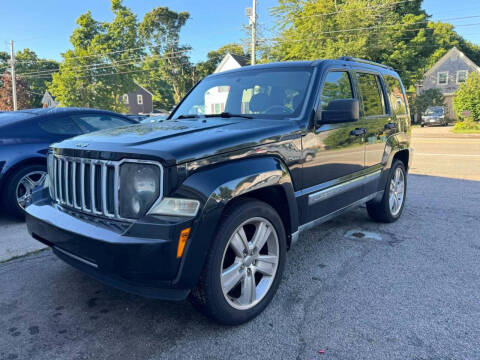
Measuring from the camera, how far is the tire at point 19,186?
4.72 meters

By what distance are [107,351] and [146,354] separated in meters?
0.25

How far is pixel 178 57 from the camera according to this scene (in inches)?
1951

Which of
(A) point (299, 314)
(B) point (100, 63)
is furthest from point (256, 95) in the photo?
(B) point (100, 63)

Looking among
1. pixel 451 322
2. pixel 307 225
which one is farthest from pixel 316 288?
pixel 451 322

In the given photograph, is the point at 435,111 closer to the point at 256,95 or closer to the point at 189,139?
the point at 256,95

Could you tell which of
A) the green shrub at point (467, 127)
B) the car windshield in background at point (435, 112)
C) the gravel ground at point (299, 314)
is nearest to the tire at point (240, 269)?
the gravel ground at point (299, 314)

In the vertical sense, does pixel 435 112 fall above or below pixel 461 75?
below

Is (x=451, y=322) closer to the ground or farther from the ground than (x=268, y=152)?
closer to the ground

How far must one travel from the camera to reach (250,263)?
2.55m

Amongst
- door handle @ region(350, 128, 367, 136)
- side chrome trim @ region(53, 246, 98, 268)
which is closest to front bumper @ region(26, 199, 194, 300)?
side chrome trim @ region(53, 246, 98, 268)

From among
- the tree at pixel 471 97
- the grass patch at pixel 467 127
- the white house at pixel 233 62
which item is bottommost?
the grass patch at pixel 467 127

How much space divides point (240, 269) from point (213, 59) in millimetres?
60905

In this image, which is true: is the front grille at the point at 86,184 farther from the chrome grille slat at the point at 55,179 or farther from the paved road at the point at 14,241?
the paved road at the point at 14,241

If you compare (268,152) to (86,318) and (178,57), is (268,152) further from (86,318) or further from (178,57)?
(178,57)
